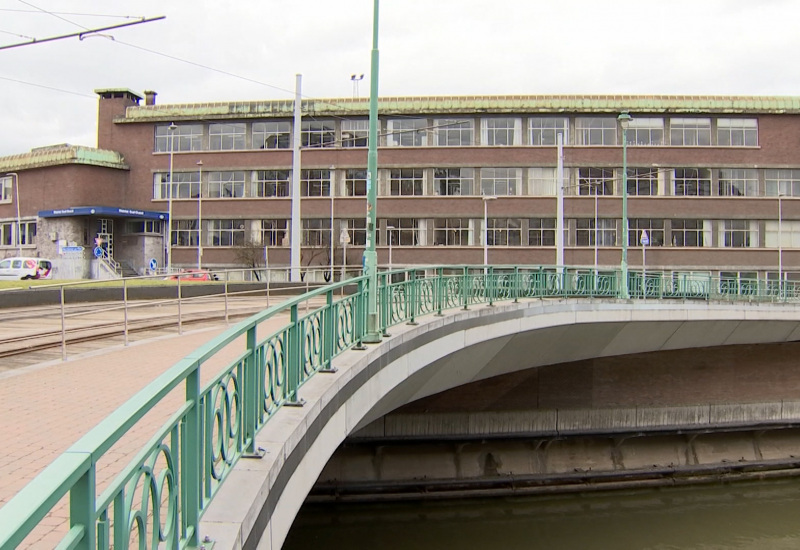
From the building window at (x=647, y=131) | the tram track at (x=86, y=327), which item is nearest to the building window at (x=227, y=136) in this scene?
the building window at (x=647, y=131)

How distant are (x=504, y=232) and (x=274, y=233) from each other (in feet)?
52.0

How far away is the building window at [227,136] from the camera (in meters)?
48.8

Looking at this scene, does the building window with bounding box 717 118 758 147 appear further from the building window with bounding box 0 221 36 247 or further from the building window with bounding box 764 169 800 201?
the building window with bounding box 0 221 36 247

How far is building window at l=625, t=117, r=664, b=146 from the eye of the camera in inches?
1802

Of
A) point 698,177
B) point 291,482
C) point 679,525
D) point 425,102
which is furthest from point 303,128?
point 291,482

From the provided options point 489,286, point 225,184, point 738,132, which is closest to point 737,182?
point 738,132

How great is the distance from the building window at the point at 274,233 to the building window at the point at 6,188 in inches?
795

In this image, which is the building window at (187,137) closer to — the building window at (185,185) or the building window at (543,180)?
the building window at (185,185)

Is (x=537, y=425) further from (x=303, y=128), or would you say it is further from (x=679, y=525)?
(x=303, y=128)

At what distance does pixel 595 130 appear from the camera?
1800 inches

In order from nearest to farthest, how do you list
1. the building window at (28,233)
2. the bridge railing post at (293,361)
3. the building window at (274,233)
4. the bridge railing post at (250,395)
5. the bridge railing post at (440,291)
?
the bridge railing post at (250,395)
the bridge railing post at (293,361)
the bridge railing post at (440,291)
the building window at (274,233)
the building window at (28,233)

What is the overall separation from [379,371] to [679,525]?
12.3 meters

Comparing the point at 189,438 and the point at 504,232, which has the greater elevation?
the point at 504,232

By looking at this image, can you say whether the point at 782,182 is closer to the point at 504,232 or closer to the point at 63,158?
the point at 504,232
